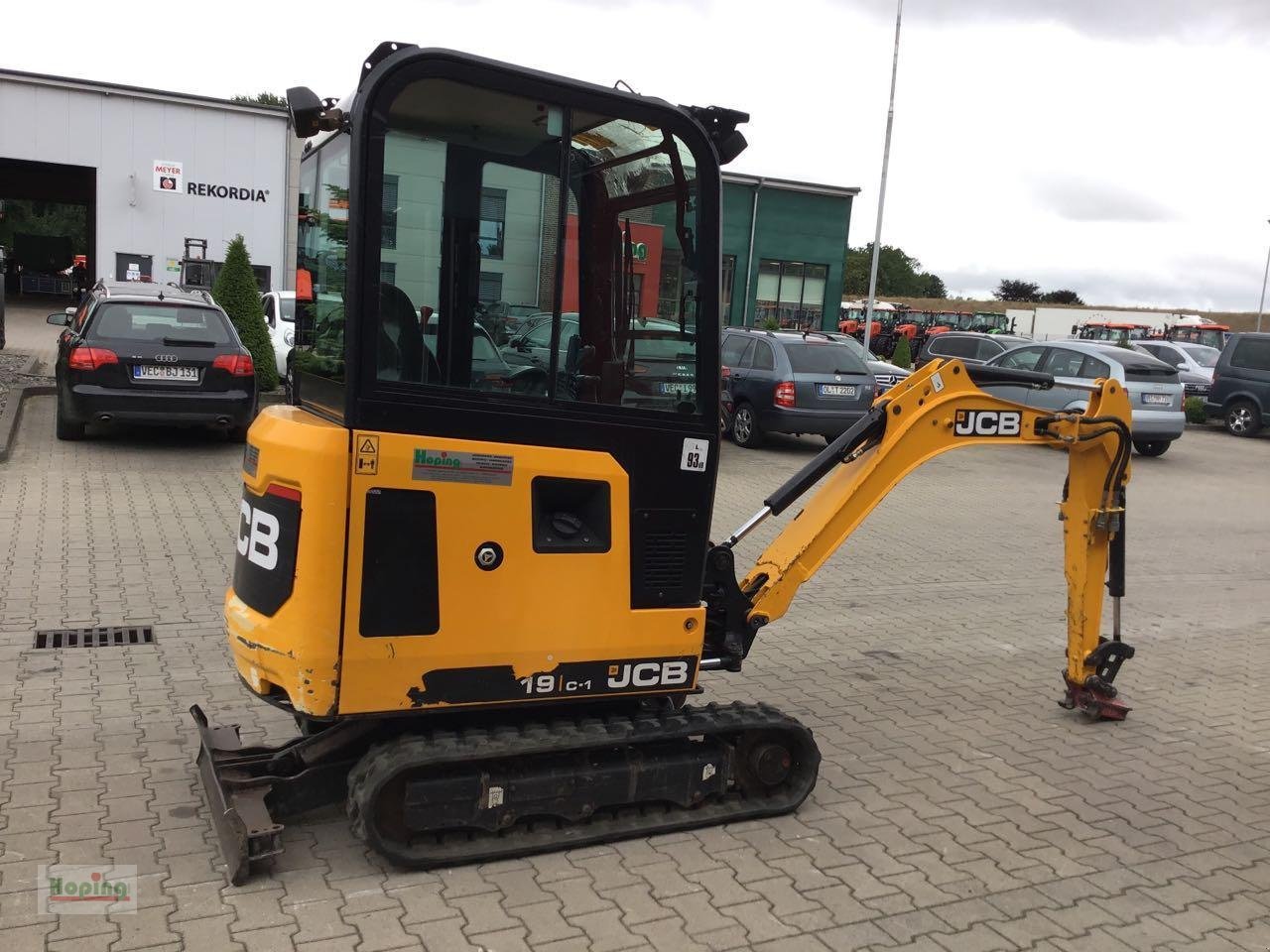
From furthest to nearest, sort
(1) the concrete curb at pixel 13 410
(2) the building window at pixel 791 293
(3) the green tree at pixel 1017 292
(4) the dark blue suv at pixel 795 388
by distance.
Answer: (3) the green tree at pixel 1017 292 < (2) the building window at pixel 791 293 < (4) the dark blue suv at pixel 795 388 < (1) the concrete curb at pixel 13 410

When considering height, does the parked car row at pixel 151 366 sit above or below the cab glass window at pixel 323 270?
below

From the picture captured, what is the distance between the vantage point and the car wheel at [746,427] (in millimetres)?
15516

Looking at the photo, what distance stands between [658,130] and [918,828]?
9.82ft

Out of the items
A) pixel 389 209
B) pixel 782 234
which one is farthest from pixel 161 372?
pixel 782 234

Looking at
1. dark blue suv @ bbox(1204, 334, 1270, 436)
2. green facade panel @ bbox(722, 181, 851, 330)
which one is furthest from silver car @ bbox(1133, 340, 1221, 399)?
green facade panel @ bbox(722, 181, 851, 330)

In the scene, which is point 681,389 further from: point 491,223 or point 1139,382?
point 1139,382

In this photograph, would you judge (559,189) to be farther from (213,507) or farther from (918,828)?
(213,507)

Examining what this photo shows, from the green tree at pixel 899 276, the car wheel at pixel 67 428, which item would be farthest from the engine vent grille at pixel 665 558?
the green tree at pixel 899 276

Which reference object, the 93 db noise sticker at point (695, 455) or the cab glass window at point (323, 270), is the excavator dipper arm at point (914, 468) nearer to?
the 93 db noise sticker at point (695, 455)

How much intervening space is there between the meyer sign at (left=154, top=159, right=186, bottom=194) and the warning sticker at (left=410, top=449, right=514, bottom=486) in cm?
2734

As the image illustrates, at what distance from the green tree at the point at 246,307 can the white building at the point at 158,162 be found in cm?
1196

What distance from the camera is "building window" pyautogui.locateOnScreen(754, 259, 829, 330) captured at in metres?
36.6

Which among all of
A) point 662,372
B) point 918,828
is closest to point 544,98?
point 662,372

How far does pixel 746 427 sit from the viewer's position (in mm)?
15703
